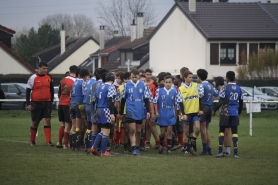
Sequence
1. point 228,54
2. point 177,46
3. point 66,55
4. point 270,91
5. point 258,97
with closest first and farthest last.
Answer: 1. point 258,97
2. point 270,91
3. point 228,54
4. point 177,46
5. point 66,55

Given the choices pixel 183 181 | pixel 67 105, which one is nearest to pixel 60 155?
pixel 67 105

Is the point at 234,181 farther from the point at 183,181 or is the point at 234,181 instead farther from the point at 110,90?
the point at 110,90

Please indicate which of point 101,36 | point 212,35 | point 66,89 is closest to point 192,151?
point 66,89

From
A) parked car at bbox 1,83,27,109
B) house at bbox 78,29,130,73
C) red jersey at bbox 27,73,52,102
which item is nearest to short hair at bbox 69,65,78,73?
red jersey at bbox 27,73,52,102

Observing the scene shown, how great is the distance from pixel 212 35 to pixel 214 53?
171 centimetres

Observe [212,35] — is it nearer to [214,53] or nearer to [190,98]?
[214,53]

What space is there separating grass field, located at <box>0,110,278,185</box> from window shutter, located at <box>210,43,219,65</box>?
143 feet

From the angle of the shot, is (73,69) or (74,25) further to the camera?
(74,25)

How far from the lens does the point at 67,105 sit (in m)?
17.7

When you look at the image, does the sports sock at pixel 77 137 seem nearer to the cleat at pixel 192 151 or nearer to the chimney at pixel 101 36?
the cleat at pixel 192 151

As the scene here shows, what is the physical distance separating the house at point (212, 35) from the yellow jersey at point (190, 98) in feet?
143

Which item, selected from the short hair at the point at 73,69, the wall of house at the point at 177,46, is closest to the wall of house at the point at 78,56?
the wall of house at the point at 177,46

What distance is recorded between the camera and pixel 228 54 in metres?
62.4

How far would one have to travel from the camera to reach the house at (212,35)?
61875mm
